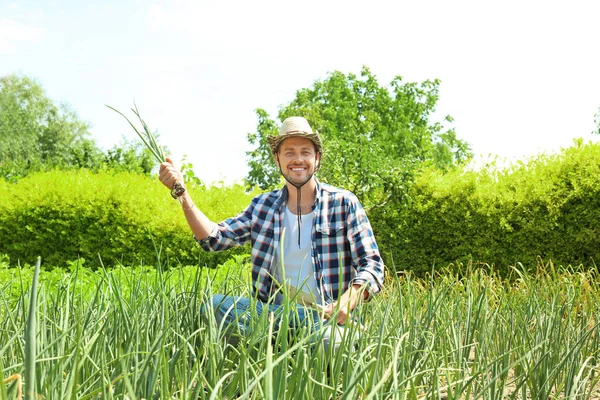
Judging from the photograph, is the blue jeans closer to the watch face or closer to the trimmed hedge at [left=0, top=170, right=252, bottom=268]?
the watch face

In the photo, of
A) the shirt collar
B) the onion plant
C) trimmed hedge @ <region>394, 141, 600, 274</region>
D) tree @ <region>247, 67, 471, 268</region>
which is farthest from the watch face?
tree @ <region>247, 67, 471, 268</region>

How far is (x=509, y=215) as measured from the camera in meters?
6.68

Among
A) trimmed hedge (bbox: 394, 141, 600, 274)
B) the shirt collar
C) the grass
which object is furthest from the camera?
trimmed hedge (bbox: 394, 141, 600, 274)

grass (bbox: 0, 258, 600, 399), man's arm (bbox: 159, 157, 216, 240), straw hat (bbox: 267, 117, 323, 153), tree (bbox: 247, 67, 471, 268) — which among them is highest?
tree (bbox: 247, 67, 471, 268)

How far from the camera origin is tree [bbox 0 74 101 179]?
31119mm

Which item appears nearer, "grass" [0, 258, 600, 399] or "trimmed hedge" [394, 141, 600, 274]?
"grass" [0, 258, 600, 399]

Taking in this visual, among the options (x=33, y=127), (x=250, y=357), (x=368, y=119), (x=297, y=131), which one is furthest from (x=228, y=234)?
(x=33, y=127)

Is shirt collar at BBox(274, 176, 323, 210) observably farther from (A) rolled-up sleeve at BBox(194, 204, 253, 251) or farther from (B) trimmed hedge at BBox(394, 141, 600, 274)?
(B) trimmed hedge at BBox(394, 141, 600, 274)

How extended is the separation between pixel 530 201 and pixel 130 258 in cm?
525

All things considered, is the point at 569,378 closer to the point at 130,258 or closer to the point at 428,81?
the point at 130,258

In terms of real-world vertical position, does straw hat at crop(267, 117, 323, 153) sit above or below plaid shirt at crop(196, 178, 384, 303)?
above

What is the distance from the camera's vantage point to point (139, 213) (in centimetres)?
845

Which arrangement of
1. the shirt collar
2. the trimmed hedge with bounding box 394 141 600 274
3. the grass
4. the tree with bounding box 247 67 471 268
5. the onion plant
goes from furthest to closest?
1. the tree with bounding box 247 67 471 268
2. the trimmed hedge with bounding box 394 141 600 274
3. the shirt collar
4. the onion plant
5. the grass

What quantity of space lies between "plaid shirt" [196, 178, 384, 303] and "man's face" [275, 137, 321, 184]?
13 cm
